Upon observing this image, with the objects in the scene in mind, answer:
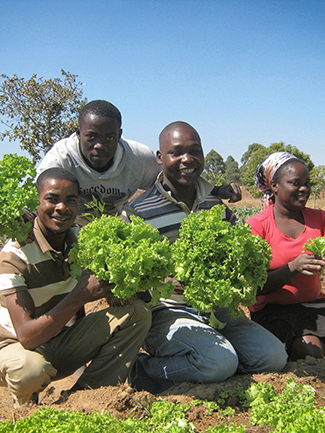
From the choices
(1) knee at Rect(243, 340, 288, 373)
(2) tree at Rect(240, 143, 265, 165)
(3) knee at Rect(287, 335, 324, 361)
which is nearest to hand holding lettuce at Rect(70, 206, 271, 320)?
(1) knee at Rect(243, 340, 288, 373)

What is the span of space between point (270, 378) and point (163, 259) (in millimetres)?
1661

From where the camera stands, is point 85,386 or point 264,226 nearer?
point 85,386

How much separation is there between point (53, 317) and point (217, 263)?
1459 mm

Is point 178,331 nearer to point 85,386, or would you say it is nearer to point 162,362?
point 162,362

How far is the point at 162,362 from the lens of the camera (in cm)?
397

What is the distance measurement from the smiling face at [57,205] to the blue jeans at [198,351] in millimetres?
1407

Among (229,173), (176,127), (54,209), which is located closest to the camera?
(54,209)

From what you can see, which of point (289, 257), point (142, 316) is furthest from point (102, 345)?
point (289, 257)

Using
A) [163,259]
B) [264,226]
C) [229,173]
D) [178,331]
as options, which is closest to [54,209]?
[163,259]

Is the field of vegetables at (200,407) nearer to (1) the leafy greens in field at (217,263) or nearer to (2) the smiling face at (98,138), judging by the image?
(1) the leafy greens in field at (217,263)

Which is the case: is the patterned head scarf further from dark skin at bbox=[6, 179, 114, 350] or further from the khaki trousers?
dark skin at bbox=[6, 179, 114, 350]

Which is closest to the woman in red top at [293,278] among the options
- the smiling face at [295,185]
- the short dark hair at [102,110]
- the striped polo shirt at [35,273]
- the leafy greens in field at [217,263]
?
the smiling face at [295,185]

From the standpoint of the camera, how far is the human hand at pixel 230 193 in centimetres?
447

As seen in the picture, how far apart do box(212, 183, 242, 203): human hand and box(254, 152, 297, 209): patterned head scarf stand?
45cm
